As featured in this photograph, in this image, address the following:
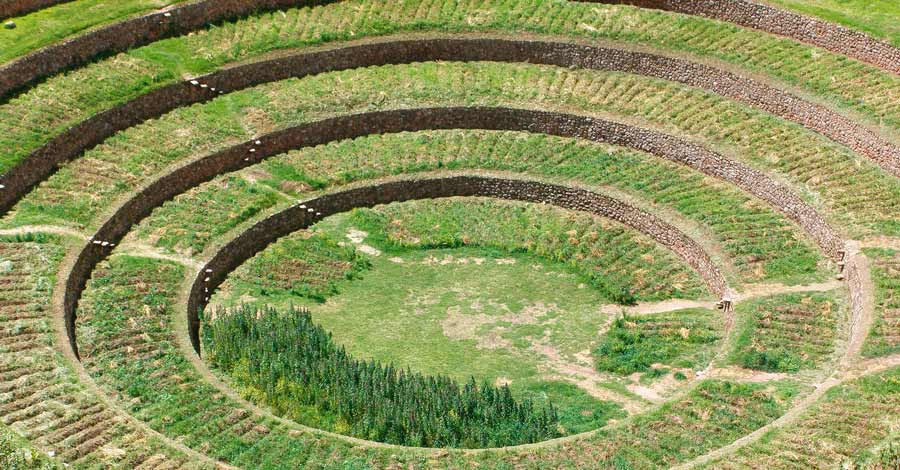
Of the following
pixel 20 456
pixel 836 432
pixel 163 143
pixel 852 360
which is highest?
pixel 163 143

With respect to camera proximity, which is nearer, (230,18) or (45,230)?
(45,230)

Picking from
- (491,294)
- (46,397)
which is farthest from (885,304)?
(46,397)

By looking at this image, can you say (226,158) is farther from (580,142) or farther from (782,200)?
(782,200)

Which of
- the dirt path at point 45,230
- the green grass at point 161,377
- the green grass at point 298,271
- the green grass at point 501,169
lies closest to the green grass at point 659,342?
the green grass at point 501,169

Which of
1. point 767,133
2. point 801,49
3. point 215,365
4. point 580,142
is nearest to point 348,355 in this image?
point 215,365

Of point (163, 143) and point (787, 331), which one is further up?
point (163, 143)

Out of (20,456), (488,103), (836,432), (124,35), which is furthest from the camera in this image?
(124,35)

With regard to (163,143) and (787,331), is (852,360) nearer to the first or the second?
(787,331)
